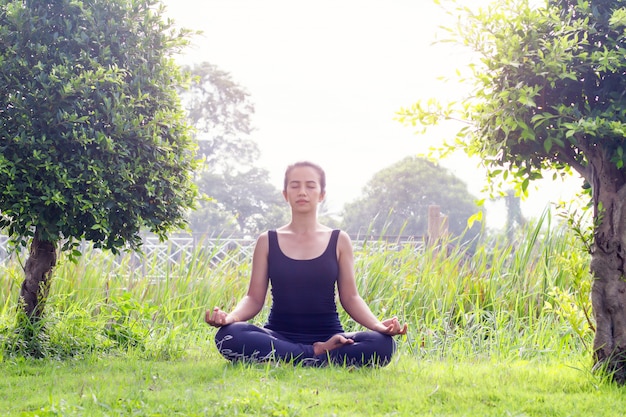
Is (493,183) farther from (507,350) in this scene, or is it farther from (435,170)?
(435,170)

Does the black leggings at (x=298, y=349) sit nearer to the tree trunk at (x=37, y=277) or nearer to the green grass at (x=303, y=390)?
the green grass at (x=303, y=390)

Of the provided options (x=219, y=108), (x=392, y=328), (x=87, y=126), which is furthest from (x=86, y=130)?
(x=219, y=108)

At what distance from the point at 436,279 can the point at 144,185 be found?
3.34m

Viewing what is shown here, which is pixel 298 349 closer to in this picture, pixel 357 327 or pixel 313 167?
pixel 313 167

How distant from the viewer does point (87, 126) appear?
5211 millimetres

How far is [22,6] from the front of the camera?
532cm

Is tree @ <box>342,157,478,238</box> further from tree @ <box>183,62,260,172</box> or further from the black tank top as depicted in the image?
the black tank top

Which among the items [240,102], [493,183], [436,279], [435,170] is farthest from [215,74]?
[493,183]

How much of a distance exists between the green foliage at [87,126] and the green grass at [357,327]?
0.84 meters

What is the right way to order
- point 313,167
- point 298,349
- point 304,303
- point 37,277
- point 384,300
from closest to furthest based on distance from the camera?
point 298,349, point 304,303, point 313,167, point 37,277, point 384,300

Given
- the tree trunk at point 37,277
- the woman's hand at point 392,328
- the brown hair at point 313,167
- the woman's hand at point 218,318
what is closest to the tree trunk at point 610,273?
the woman's hand at point 392,328

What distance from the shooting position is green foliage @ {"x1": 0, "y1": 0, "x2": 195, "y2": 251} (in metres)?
5.05

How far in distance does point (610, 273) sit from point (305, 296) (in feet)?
6.25

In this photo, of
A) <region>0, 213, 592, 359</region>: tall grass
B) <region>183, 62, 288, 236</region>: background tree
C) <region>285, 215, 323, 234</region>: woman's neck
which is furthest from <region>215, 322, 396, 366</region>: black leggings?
<region>183, 62, 288, 236</region>: background tree
